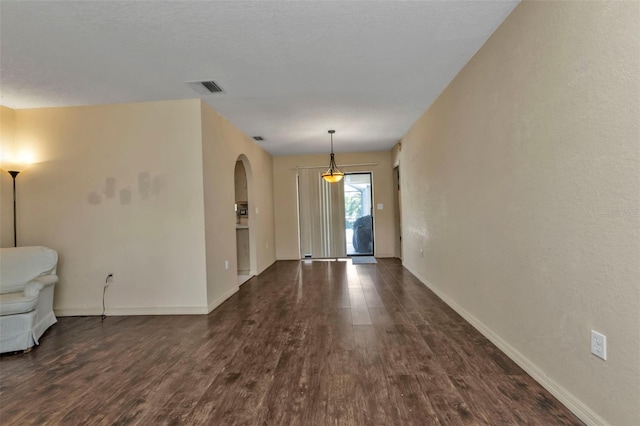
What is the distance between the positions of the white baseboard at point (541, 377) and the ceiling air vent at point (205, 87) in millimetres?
3513

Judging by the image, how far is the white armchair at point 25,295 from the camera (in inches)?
109

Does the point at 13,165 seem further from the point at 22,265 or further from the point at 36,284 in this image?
the point at 36,284

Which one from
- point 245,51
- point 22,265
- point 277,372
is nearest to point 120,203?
point 22,265

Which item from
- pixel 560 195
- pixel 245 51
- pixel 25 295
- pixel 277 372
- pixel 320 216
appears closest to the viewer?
pixel 560 195

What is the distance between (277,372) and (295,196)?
5524 mm

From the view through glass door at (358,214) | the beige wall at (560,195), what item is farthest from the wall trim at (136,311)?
the view through glass door at (358,214)

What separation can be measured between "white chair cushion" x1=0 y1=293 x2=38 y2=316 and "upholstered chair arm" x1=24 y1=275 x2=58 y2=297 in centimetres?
4

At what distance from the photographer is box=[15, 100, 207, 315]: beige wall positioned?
12.1 feet

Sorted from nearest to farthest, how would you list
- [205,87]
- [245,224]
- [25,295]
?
[25,295]
[205,87]
[245,224]

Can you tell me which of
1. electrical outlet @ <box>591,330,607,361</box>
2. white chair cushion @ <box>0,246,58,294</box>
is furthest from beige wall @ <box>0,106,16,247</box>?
electrical outlet @ <box>591,330,607,361</box>

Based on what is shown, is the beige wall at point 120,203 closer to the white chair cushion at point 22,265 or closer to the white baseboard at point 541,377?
the white chair cushion at point 22,265

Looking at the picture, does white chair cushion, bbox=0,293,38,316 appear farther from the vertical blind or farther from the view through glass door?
the view through glass door

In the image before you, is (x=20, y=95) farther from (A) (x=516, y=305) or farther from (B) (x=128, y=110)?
(A) (x=516, y=305)

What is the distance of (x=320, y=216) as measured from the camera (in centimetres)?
751
